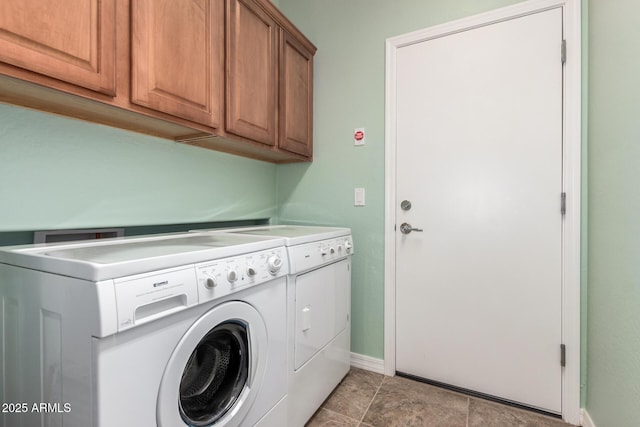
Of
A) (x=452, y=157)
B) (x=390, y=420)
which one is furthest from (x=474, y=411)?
(x=452, y=157)

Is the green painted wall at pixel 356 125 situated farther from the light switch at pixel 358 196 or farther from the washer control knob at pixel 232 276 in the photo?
the washer control knob at pixel 232 276

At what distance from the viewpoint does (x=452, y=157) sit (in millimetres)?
1751

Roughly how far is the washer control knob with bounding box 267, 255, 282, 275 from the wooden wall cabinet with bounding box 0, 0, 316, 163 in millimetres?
675

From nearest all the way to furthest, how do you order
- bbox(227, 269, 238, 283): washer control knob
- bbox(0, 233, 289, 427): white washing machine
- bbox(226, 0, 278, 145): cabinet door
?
1. bbox(0, 233, 289, 427): white washing machine
2. bbox(227, 269, 238, 283): washer control knob
3. bbox(226, 0, 278, 145): cabinet door

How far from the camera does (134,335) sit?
73 cm

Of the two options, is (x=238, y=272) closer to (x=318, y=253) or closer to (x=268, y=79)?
(x=318, y=253)

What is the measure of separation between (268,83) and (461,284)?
5.31 ft

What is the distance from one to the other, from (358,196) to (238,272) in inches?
46.8

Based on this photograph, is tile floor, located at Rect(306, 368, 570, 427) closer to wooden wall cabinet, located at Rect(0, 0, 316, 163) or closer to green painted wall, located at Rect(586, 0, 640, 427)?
green painted wall, located at Rect(586, 0, 640, 427)

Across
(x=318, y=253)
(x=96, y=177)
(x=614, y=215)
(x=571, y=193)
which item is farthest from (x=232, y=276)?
(x=571, y=193)

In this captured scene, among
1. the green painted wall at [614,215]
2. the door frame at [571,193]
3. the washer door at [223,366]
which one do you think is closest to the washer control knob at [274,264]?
the washer door at [223,366]

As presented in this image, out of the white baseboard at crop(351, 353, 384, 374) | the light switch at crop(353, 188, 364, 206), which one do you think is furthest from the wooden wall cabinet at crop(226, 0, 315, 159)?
the white baseboard at crop(351, 353, 384, 374)

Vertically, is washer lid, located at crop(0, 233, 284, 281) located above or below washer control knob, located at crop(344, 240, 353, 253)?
above

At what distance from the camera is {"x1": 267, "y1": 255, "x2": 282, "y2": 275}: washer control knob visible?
1.17 m
